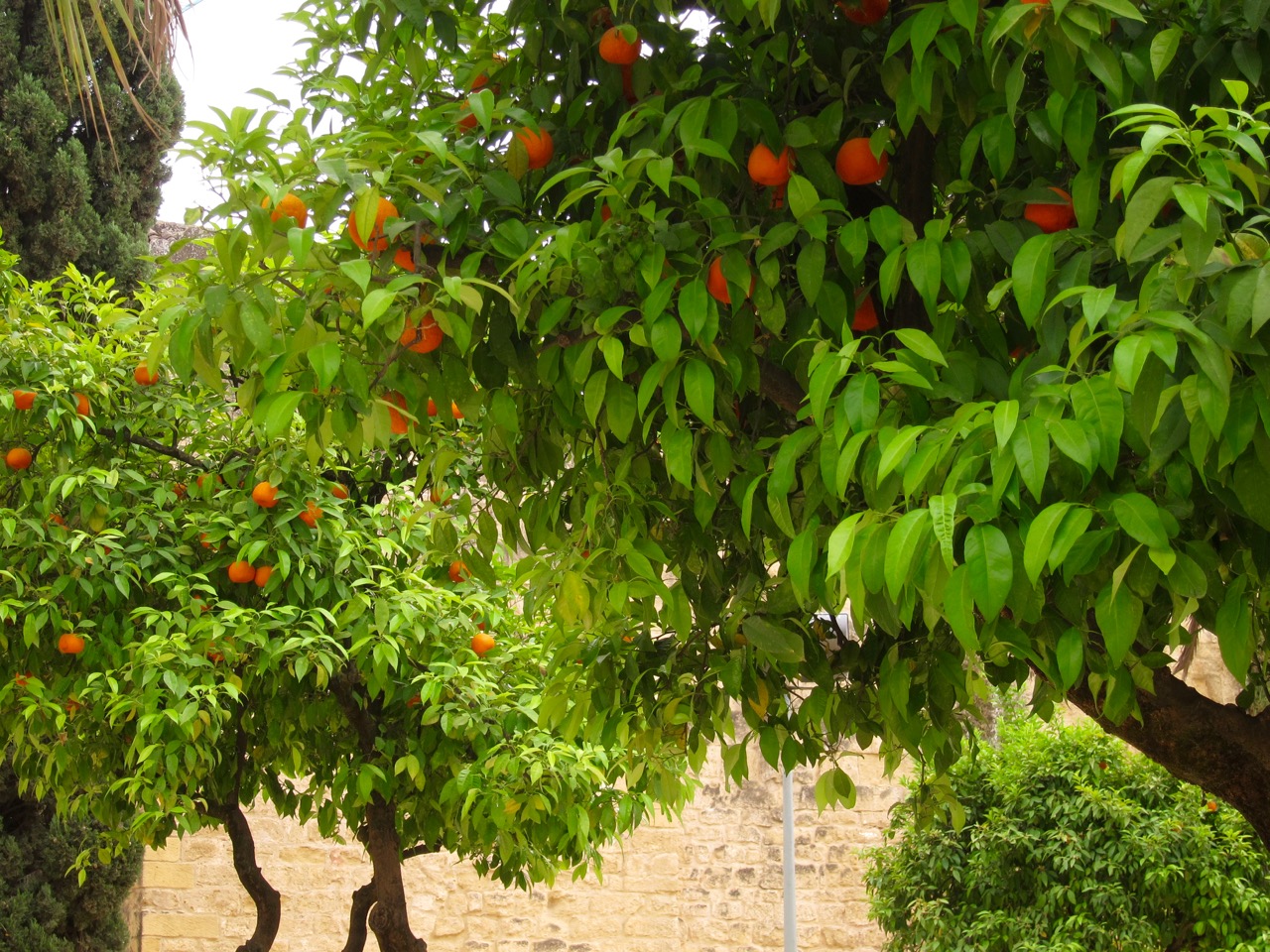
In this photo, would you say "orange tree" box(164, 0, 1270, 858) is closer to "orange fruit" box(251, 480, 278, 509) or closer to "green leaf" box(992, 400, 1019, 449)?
"green leaf" box(992, 400, 1019, 449)

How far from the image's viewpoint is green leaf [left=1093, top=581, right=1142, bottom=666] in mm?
1165

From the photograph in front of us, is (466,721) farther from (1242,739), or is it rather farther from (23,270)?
(23,270)

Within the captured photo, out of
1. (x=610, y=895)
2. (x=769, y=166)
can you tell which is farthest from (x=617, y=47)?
(x=610, y=895)

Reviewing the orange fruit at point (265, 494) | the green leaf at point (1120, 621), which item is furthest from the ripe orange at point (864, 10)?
the orange fruit at point (265, 494)

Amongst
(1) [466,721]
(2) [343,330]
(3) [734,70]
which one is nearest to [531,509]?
(2) [343,330]

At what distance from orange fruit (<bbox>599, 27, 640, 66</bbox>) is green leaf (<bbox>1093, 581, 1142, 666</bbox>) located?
3.12 ft

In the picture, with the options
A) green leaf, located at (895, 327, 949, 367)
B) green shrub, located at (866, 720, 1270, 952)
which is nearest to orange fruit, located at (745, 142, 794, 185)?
green leaf, located at (895, 327, 949, 367)

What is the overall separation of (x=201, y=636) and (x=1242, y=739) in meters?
2.45

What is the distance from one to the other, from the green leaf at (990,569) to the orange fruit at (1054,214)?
545 mm

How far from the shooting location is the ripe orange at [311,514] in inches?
136

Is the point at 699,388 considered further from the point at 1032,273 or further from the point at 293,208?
the point at 293,208

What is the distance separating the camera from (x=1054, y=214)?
1483mm

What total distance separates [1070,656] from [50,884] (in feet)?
17.9

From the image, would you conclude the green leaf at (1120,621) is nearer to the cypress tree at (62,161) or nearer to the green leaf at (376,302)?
the green leaf at (376,302)
